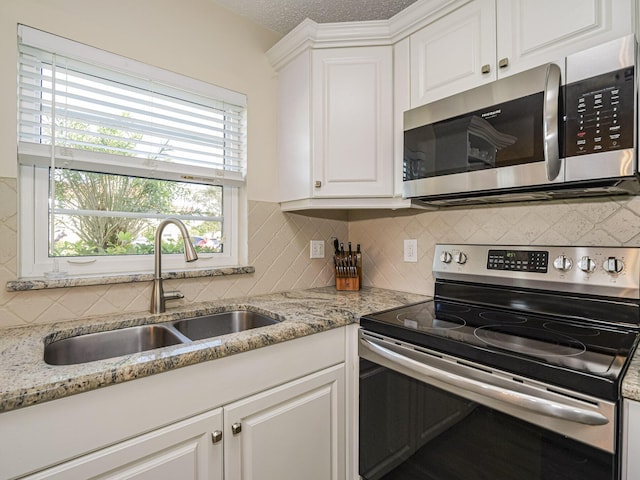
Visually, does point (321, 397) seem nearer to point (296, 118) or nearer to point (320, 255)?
point (320, 255)

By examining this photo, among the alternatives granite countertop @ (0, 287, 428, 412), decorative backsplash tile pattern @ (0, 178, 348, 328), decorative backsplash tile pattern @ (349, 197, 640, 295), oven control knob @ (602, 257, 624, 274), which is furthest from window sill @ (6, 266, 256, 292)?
oven control knob @ (602, 257, 624, 274)

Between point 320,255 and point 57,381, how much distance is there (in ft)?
4.79

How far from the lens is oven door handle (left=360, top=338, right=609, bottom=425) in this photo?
0.77 meters

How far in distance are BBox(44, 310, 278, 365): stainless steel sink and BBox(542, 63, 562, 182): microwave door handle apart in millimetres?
1119

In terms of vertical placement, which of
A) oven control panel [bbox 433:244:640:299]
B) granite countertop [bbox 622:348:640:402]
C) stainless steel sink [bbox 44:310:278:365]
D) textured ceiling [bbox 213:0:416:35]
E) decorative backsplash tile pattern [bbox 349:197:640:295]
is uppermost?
textured ceiling [bbox 213:0:416:35]

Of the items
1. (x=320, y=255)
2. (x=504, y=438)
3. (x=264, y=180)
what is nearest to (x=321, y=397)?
(x=504, y=438)


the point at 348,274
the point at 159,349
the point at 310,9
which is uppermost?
the point at 310,9

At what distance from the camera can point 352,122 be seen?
5.30 feet

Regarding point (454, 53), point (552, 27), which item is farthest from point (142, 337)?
point (552, 27)

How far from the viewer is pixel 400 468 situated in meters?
1.17

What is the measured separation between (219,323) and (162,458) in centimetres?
66

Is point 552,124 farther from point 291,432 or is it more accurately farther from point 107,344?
point 107,344

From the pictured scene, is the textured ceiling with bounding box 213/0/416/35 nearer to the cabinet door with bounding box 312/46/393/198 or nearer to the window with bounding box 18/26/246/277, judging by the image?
the cabinet door with bounding box 312/46/393/198

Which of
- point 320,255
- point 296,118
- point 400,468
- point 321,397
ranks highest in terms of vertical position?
point 296,118
